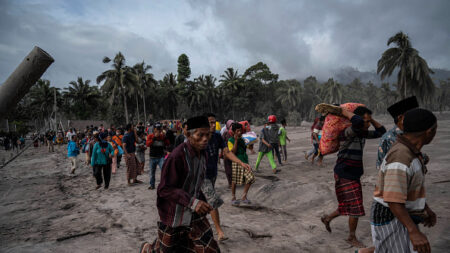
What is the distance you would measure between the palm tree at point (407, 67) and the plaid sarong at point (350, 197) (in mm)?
28482

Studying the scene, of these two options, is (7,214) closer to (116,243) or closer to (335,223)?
(116,243)

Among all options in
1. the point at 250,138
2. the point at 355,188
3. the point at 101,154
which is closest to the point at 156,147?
the point at 101,154

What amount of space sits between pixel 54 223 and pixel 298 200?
4.70 m

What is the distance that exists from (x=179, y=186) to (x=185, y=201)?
181 mm

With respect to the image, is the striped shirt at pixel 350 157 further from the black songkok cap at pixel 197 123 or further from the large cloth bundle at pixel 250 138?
the large cloth bundle at pixel 250 138

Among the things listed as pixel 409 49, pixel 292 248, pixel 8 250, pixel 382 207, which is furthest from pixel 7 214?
pixel 409 49

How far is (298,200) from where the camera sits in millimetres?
5289

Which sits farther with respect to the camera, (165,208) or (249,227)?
(249,227)

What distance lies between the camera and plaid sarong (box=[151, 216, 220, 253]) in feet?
7.20

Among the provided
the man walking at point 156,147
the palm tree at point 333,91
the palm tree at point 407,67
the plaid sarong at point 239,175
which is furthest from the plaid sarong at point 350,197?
the palm tree at point 333,91

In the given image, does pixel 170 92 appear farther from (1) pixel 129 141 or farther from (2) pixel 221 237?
(2) pixel 221 237

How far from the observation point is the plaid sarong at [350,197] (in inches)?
125

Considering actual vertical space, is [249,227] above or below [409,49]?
below

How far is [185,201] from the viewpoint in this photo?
203 centimetres
